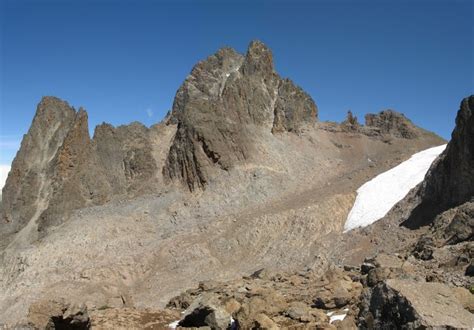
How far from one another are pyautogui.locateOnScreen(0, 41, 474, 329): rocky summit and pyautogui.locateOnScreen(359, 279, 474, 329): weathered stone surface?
4cm

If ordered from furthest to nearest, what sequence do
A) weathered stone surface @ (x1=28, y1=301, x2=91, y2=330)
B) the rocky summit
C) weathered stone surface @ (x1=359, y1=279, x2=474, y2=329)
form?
the rocky summit
weathered stone surface @ (x1=28, y1=301, x2=91, y2=330)
weathered stone surface @ (x1=359, y1=279, x2=474, y2=329)

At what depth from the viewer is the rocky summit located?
51.7 ft

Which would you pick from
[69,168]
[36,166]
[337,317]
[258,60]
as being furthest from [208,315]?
[258,60]

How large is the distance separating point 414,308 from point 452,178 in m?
24.8

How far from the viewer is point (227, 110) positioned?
56.1 metres

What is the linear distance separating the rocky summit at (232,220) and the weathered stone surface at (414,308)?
0.13 ft

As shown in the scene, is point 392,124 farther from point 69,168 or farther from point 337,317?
point 337,317

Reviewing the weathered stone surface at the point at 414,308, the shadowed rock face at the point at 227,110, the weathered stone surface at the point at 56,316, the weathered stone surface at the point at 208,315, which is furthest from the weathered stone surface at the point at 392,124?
the weathered stone surface at the point at 56,316

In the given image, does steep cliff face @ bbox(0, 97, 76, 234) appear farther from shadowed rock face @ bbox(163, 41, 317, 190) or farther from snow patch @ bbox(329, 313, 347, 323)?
snow patch @ bbox(329, 313, 347, 323)

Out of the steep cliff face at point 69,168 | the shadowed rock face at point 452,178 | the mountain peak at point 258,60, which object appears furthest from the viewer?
the mountain peak at point 258,60

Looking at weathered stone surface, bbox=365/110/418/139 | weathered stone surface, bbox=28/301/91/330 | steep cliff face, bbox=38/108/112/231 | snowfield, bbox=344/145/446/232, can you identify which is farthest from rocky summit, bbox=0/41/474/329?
snowfield, bbox=344/145/446/232

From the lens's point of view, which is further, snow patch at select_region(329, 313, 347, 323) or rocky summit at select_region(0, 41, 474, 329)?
rocky summit at select_region(0, 41, 474, 329)

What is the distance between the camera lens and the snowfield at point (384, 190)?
37062 millimetres

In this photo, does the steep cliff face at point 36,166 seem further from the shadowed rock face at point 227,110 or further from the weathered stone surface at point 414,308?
the weathered stone surface at point 414,308
